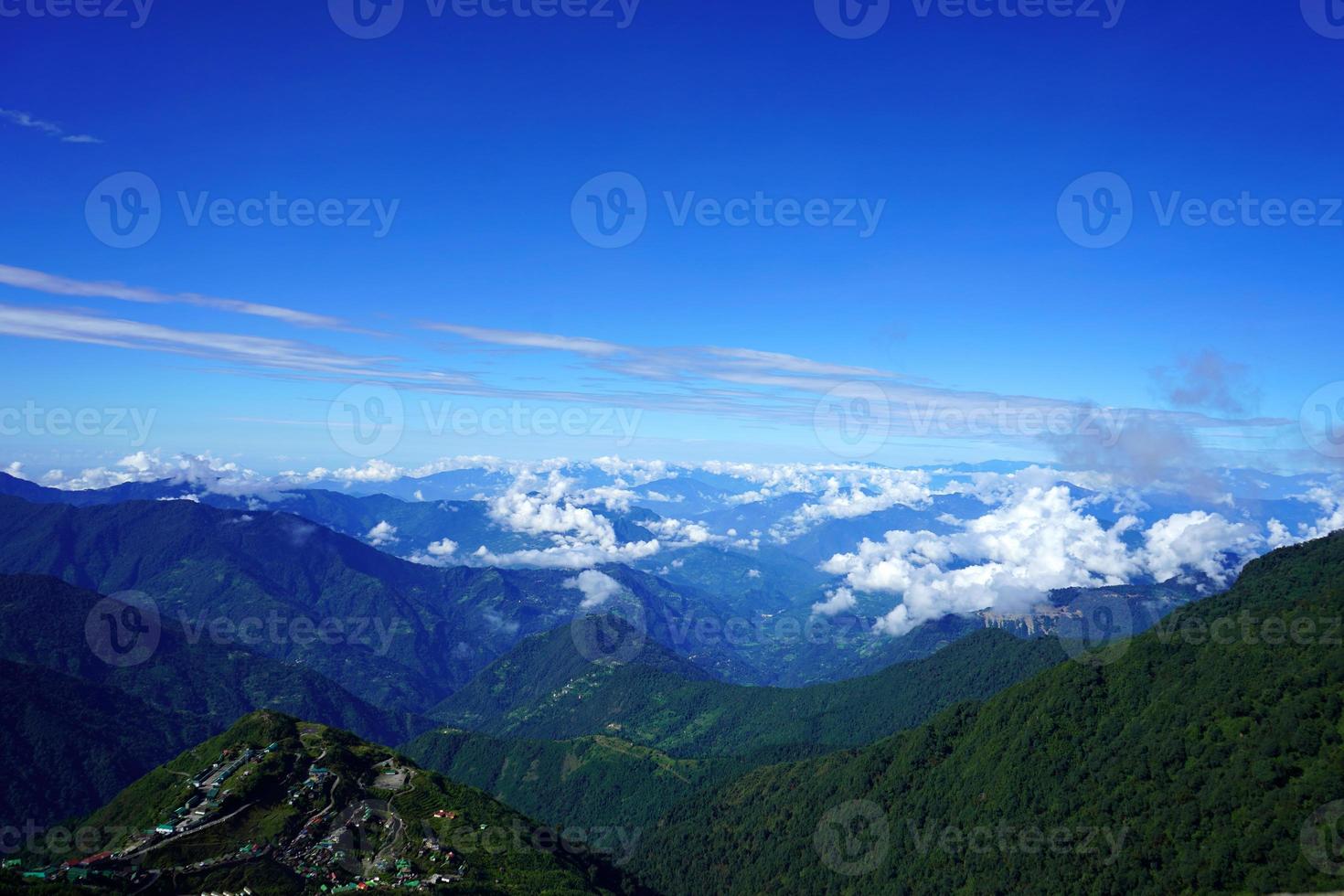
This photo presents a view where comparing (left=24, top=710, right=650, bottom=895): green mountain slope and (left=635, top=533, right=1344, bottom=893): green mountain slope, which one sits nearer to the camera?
(left=24, top=710, right=650, bottom=895): green mountain slope

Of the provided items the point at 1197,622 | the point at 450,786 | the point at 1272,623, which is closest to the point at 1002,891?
the point at 1272,623

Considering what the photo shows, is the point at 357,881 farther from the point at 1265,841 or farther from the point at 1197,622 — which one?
the point at 1197,622

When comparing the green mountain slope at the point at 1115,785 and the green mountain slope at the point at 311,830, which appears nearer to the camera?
the green mountain slope at the point at 311,830

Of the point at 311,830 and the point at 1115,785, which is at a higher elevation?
the point at 1115,785
